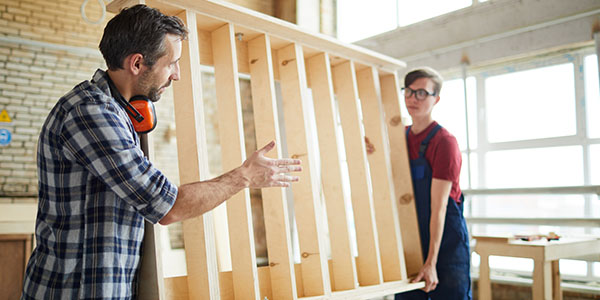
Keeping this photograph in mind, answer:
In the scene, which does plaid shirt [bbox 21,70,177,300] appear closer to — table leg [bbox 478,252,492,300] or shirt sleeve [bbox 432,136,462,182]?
shirt sleeve [bbox 432,136,462,182]

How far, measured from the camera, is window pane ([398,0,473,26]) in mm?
5871

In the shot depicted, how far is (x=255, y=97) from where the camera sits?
8.23 ft

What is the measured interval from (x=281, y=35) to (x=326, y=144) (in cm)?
73

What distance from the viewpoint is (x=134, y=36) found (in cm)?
163

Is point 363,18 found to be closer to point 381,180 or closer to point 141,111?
point 381,180

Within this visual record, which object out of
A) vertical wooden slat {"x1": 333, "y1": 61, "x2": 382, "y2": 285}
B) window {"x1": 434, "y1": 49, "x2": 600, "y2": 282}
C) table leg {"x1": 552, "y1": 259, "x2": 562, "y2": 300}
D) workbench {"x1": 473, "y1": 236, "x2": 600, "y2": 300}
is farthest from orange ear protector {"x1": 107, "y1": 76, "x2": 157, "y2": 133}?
window {"x1": 434, "y1": 49, "x2": 600, "y2": 282}

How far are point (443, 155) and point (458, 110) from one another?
3.26 meters

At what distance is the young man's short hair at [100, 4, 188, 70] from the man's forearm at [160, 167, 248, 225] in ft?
1.55

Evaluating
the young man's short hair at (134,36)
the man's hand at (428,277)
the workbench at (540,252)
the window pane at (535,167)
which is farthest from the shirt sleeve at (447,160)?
the window pane at (535,167)

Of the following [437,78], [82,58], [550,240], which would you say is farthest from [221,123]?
[82,58]

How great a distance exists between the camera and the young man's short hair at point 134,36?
163 centimetres

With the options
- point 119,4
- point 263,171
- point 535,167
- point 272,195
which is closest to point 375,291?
point 272,195

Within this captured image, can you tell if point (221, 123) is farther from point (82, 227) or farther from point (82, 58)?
point (82, 58)

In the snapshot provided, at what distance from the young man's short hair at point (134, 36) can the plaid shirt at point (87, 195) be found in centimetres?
14
